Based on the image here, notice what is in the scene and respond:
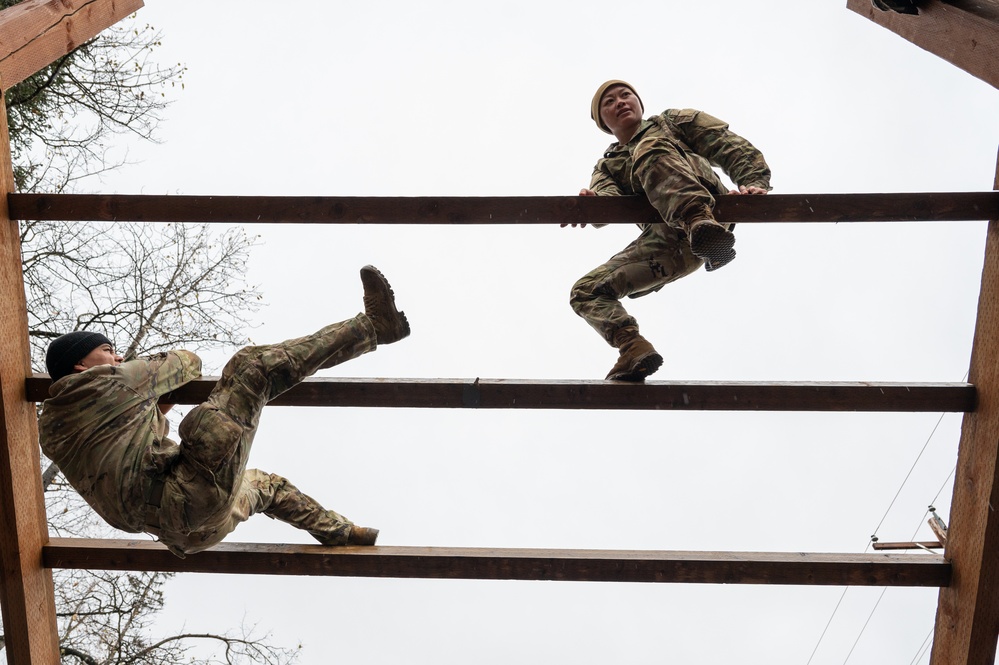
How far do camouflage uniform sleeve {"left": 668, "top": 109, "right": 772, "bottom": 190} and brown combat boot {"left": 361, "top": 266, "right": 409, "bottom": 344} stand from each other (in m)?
1.58

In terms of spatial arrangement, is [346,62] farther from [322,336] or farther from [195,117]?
[322,336]

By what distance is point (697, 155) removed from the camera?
382 centimetres

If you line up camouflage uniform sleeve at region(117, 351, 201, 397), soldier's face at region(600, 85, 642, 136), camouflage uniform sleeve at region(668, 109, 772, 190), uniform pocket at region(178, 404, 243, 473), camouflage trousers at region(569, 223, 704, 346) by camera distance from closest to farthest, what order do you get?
uniform pocket at region(178, 404, 243, 473)
camouflage uniform sleeve at region(117, 351, 201, 397)
camouflage uniform sleeve at region(668, 109, 772, 190)
camouflage trousers at region(569, 223, 704, 346)
soldier's face at region(600, 85, 642, 136)

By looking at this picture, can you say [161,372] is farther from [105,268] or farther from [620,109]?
[105,268]

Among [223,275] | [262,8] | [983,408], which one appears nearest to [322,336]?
[983,408]

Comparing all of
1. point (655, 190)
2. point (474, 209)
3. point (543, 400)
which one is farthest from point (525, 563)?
point (655, 190)

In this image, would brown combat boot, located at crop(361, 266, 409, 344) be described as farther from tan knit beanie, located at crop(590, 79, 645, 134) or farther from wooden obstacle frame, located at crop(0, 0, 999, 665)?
tan knit beanie, located at crop(590, 79, 645, 134)

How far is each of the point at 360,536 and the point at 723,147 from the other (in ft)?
7.65

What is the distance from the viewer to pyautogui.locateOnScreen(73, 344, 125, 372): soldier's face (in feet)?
10.8

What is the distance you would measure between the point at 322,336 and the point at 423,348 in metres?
27.4

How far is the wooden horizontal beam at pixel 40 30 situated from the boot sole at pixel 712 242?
278 centimetres

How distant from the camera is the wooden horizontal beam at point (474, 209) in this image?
3225 millimetres

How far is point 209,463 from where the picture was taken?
3.05 m

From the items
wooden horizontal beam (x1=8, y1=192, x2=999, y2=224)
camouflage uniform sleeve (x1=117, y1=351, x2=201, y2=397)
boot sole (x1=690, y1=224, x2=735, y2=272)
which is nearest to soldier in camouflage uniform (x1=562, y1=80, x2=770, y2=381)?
boot sole (x1=690, y1=224, x2=735, y2=272)
